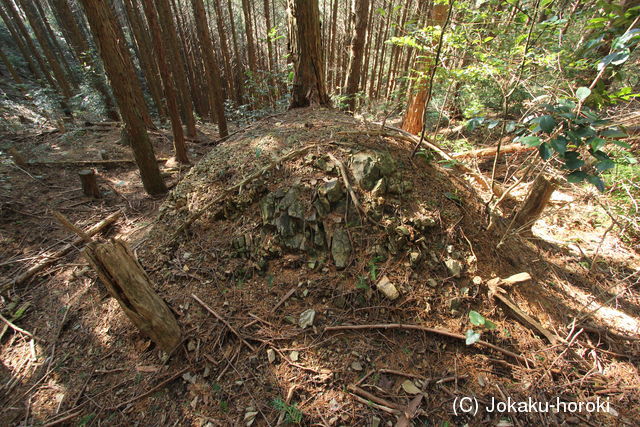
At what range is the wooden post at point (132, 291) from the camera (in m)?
1.96

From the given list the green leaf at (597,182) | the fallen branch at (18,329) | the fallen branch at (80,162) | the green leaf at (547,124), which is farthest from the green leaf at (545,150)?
the fallen branch at (80,162)

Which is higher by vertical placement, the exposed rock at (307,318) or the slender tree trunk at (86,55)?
the slender tree trunk at (86,55)

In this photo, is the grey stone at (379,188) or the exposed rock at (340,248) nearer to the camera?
the exposed rock at (340,248)

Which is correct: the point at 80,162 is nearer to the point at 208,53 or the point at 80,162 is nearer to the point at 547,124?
the point at 208,53

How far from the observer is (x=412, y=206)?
284cm

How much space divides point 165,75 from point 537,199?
24.9ft

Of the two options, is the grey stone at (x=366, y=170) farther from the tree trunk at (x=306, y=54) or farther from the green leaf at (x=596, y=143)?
the tree trunk at (x=306, y=54)

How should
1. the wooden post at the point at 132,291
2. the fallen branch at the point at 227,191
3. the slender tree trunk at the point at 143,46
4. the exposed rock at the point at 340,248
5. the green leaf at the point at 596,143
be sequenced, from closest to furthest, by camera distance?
the green leaf at the point at 596,143 < the wooden post at the point at 132,291 < the exposed rock at the point at 340,248 < the fallen branch at the point at 227,191 < the slender tree trunk at the point at 143,46

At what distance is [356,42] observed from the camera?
6.46 m

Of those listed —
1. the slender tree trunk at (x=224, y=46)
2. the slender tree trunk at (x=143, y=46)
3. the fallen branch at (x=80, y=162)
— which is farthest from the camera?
the slender tree trunk at (x=224, y=46)

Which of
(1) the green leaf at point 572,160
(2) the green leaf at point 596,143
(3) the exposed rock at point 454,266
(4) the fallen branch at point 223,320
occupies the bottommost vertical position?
(4) the fallen branch at point 223,320

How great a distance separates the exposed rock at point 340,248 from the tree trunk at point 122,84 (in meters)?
4.17

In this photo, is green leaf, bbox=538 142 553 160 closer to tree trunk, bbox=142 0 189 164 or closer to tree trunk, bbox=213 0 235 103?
tree trunk, bbox=142 0 189 164

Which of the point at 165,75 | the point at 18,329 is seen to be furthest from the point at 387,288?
the point at 165,75
